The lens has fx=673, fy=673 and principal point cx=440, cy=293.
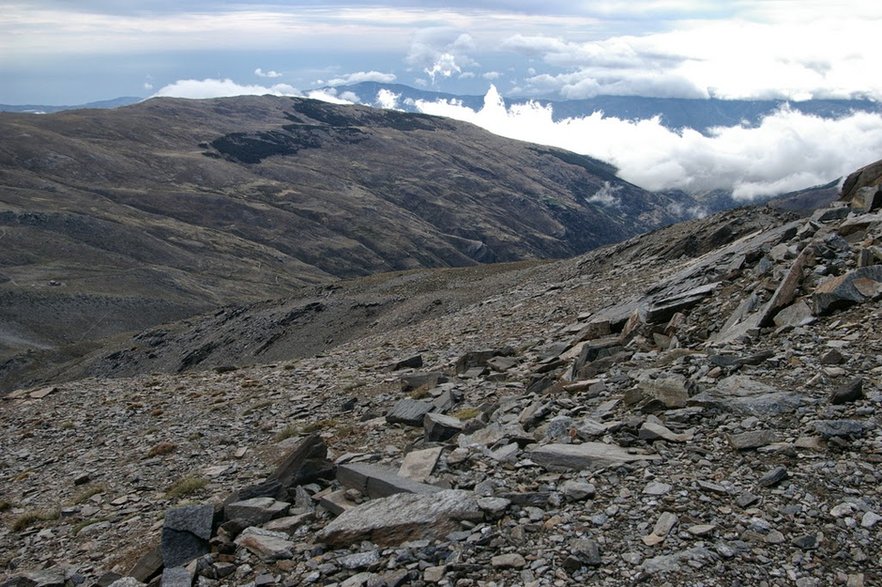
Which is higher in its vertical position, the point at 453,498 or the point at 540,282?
the point at 453,498

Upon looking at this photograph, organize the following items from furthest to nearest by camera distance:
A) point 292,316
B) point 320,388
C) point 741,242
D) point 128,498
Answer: point 292,316 → point 741,242 → point 320,388 → point 128,498

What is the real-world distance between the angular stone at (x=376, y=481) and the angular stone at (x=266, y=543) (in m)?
1.72

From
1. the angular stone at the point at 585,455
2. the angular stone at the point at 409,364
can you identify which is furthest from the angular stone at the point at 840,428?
the angular stone at the point at 409,364

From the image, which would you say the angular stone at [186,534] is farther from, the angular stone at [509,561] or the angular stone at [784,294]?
the angular stone at [784,294]

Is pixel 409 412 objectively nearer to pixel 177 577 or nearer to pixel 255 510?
pixel 255 510

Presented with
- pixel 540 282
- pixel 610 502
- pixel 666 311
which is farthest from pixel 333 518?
pixel 540 282

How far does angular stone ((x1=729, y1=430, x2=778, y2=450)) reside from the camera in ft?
36.1

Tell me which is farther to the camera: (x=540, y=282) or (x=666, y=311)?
(x=540, y=282)

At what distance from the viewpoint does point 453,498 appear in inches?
416

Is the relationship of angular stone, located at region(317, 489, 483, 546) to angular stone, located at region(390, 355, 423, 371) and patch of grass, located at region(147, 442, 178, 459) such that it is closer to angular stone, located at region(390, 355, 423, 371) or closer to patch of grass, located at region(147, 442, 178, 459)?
patch of grass, located at region(147, 442, 178, 459)

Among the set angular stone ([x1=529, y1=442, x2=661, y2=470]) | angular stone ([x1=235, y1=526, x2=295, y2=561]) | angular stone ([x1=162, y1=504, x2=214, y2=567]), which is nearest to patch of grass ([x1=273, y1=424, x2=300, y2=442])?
angular stone ([x1=162, y1=504, x2=214, y2=567])

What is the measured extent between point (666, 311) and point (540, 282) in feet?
78.2

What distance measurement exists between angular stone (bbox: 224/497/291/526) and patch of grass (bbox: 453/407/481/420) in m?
5.37

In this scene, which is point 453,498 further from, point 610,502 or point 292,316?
point 292,316
